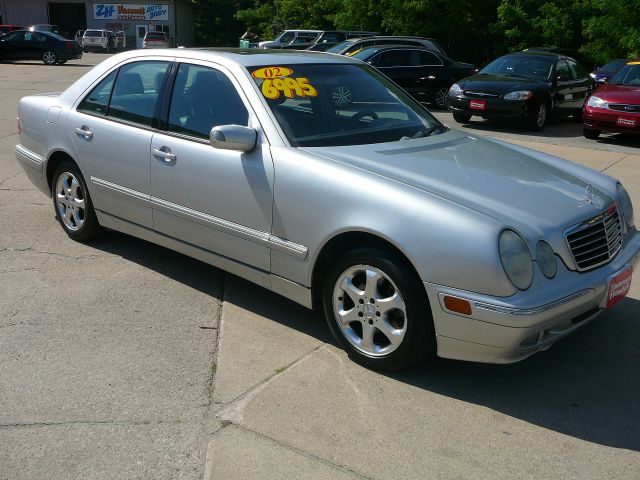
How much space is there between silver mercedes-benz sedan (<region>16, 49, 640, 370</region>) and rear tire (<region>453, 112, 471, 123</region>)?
9.39 metres

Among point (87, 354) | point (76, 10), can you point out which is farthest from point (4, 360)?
point (76, 10)

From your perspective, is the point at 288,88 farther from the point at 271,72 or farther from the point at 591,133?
the point at 591,133

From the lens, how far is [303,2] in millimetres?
39469

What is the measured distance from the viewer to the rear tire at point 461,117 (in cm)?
1434

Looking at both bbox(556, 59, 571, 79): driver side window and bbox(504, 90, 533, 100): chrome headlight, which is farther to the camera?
bbox(556, 59, 571, 79): driver side window

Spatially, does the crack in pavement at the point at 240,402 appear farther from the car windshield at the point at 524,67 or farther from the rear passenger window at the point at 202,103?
the car windshield at the point at 524,67

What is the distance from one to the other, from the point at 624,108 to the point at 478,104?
267 centimetres

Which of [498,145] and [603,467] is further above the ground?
[498,145]

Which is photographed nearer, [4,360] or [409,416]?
[409,416]

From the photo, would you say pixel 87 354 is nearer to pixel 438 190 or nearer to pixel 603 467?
pixel 438 190

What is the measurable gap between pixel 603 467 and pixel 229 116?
9.31ft

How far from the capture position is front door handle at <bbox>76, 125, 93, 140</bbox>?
17.5ft

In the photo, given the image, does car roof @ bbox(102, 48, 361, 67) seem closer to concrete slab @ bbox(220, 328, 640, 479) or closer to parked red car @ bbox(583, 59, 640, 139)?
concrete slab @ bbox(220, 328, 640, 479)

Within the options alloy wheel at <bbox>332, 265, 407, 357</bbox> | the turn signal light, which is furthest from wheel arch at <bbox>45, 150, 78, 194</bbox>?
the turn signal light
